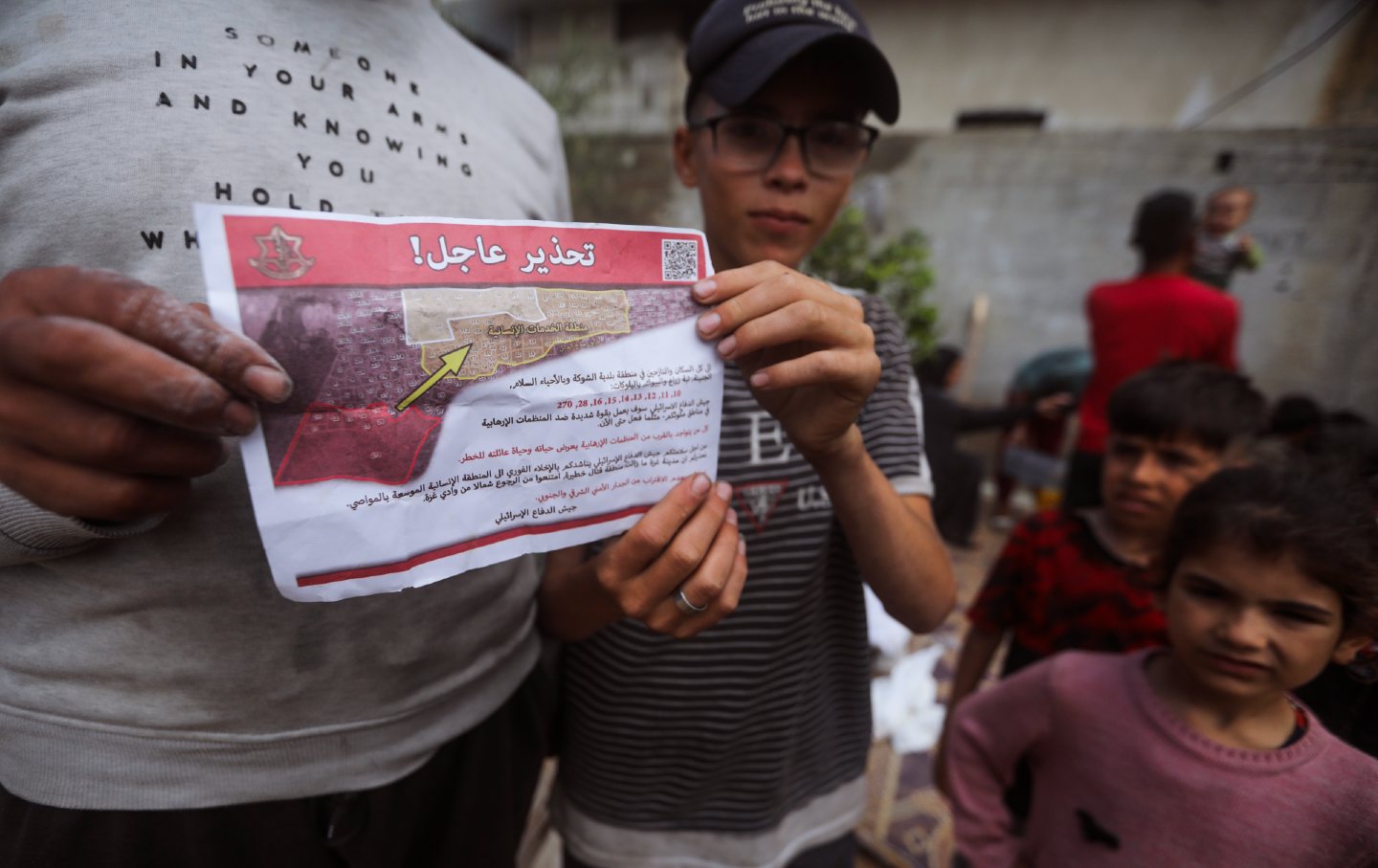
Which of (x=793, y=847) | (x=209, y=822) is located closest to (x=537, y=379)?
(x=209, y=822)

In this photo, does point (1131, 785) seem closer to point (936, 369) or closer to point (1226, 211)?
point (936, 369)

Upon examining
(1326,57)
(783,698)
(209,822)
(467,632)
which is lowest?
(783,698)

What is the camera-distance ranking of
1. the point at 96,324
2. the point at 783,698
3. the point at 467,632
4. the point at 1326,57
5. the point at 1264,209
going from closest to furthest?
the point at 96,324 → the point at 467,632 → the point at 783,698 → the point at 1264,209 → the point at 1326,57

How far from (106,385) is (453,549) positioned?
297 millimetres

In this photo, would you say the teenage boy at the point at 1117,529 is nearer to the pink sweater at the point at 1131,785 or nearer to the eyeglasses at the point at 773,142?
the pink sweater at the point at 1131,785

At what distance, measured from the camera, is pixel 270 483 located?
0.51 m

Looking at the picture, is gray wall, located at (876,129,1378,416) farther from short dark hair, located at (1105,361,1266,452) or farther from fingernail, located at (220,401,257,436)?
fingernail, located at (220,401,257,436)

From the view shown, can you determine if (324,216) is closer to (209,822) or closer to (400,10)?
(400,10)

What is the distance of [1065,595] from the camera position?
54.7 inches

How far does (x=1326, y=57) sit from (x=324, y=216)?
8010 mm

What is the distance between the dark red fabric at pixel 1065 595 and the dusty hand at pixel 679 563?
1.04 meters

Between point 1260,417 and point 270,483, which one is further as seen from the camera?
point 1260,417

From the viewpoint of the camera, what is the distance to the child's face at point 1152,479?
143 centimetres

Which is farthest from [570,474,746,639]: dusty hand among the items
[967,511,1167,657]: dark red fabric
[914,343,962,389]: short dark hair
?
[914,343,962,389]: short dark hair
